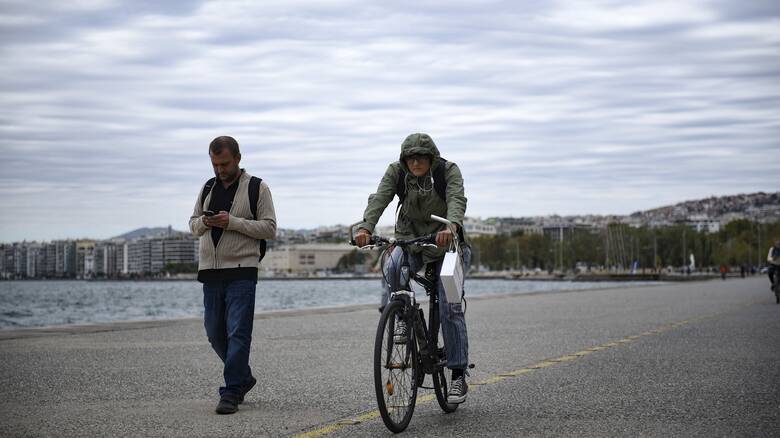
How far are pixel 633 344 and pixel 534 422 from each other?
7254 mm

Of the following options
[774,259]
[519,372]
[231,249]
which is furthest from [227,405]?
[774,259]

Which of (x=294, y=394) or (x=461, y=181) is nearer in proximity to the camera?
(x=461, y=181)

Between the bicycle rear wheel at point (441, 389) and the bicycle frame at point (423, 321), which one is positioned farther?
the bicycle rear wheel at point (441, 389)

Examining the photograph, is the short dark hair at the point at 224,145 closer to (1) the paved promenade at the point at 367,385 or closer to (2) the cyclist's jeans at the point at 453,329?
(2) the cyclist's jeans at the point at 453,329

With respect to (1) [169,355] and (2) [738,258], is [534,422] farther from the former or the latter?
(2) [738,258]

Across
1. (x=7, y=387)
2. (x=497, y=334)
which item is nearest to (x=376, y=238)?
(x=7, y=387)

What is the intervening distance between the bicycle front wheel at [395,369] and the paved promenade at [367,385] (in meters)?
Answer: 0.19

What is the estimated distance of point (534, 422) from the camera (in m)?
7.16

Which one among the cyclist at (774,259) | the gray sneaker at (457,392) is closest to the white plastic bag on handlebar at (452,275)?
the gray sneaker at (457,392)

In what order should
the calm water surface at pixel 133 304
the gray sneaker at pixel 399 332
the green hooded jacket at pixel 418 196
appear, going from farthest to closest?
the calm water surface at pixel 133 304 < the green hooded jacket at pixel 418 196 < the gray sneaker at pixel 399 332

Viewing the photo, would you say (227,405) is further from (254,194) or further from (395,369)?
(254,194)

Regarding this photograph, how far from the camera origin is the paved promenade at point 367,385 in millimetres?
7039

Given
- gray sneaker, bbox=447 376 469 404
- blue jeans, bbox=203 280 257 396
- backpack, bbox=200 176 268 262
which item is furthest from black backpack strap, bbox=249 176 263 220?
gray sneaker, bbox=447 376 469 404

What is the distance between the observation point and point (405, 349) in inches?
273
